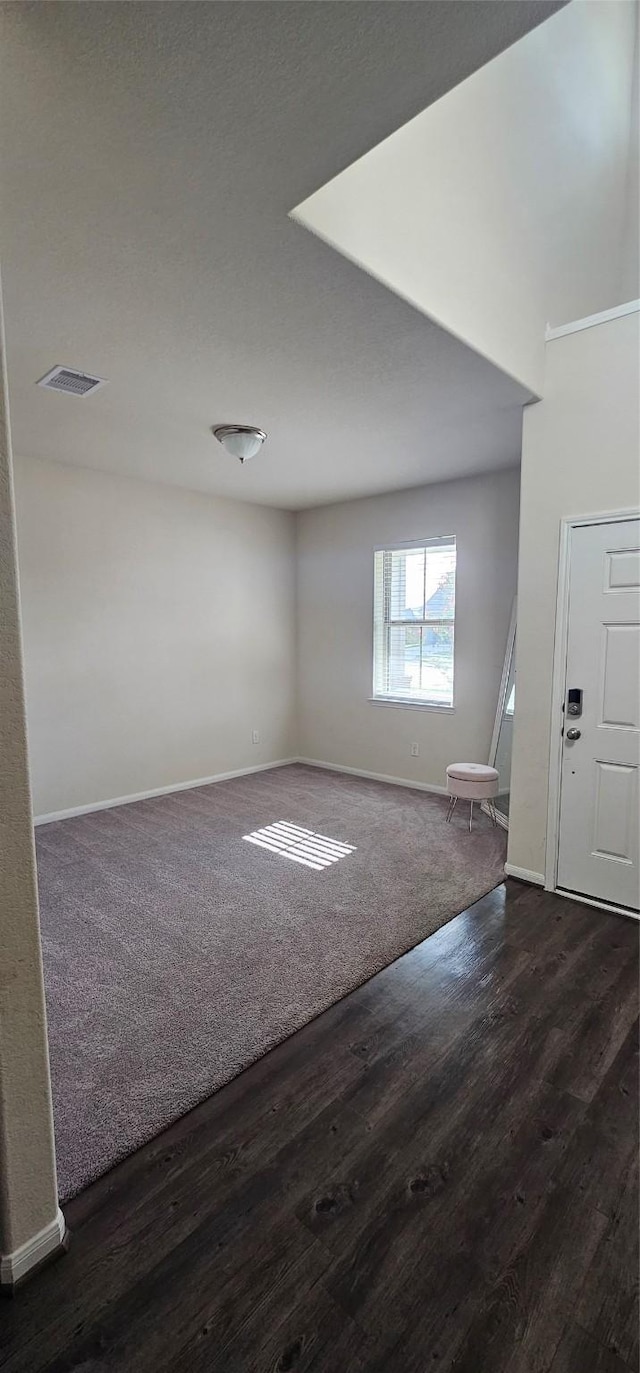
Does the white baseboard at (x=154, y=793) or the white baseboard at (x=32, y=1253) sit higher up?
the white baseboard at (x=154, y=793)

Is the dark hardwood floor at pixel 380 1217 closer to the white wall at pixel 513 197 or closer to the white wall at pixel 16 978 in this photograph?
the white wall at pixel 16 978

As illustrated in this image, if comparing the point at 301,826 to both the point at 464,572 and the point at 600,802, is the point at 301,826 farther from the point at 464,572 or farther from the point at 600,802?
the point at 464,572

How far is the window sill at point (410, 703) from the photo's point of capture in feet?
15.6

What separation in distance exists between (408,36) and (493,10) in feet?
0.56

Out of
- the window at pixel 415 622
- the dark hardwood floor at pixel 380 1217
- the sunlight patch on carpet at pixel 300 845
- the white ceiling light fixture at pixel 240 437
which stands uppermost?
the white ceiling light fixture at pixel 240 437

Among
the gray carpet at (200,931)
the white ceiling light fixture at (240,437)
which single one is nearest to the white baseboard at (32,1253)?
the gray carpet at (200,931)

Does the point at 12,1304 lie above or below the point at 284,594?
below

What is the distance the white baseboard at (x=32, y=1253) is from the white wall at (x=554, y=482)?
2.56 meters

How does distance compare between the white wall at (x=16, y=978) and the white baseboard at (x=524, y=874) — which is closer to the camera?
the white wall at (x=16, y=978)

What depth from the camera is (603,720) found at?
2801 millimetres

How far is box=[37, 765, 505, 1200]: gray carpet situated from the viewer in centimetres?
180

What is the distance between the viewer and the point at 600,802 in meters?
2.84

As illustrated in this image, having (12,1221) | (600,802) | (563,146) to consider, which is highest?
(563,146)

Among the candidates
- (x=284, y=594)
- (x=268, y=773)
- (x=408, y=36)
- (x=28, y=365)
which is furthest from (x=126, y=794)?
(x=408, y=36)
